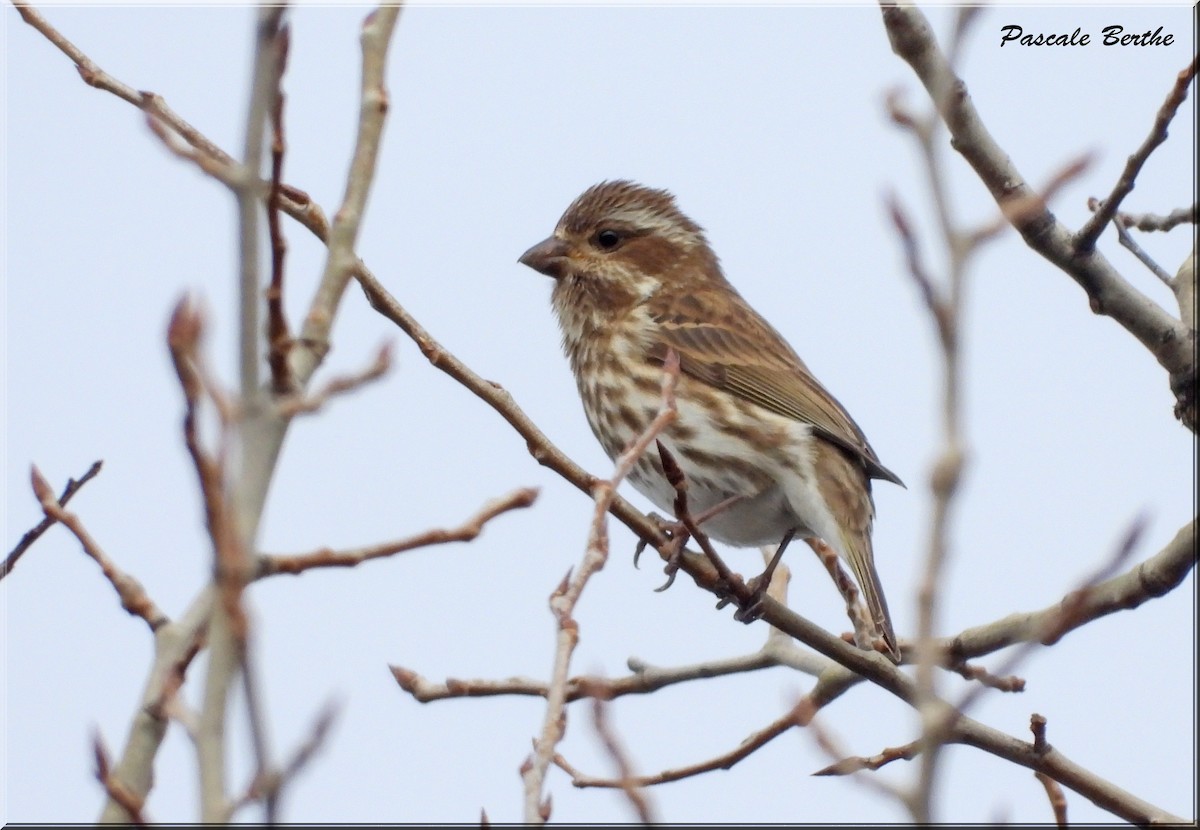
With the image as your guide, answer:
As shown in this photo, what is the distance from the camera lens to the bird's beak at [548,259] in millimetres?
8805

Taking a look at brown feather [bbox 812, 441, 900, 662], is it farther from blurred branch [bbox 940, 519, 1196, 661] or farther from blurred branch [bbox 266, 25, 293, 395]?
blurred branch [bbox 266, 25, 293, 395]

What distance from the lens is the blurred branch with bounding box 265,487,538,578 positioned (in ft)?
9.02

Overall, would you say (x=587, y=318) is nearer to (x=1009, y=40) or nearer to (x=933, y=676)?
(x=1009, y=40)

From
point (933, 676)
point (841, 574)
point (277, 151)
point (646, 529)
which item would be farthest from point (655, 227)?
point (933, 676)

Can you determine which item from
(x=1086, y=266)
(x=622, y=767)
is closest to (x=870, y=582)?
(x=1086, y=266)

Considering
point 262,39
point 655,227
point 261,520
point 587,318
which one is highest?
point 655,227

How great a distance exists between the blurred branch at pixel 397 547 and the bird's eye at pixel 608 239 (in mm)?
5887

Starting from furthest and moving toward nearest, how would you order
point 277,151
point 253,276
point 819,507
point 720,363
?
Result: 1. point 720,363
2. point 819,507
3. point 277,151
4. point 253,276

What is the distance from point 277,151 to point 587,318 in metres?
5.81

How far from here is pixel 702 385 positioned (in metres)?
8.03

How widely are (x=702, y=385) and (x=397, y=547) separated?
5245 millimetres

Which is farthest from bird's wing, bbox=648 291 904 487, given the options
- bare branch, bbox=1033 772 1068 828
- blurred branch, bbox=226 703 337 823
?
blurred branch, bbox=226 703 337 823

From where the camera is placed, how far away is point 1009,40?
6.75 meters

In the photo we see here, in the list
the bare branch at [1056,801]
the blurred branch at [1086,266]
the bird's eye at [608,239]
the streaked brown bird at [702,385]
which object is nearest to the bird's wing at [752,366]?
the streaked brown bird at [702,385]
